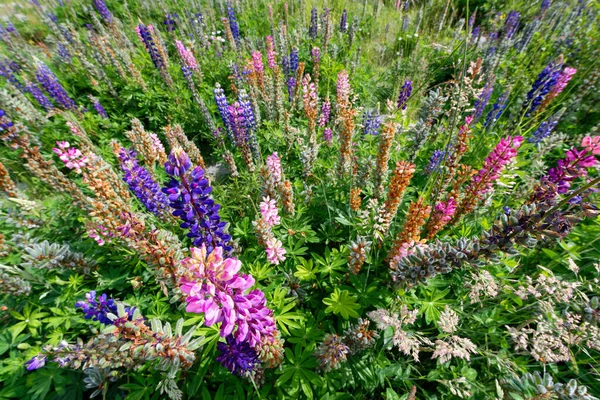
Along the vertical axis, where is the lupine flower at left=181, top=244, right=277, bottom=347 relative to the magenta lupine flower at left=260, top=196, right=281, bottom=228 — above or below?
above

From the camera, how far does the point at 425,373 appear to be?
2273mm

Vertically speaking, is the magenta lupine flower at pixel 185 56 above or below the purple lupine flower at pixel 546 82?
above

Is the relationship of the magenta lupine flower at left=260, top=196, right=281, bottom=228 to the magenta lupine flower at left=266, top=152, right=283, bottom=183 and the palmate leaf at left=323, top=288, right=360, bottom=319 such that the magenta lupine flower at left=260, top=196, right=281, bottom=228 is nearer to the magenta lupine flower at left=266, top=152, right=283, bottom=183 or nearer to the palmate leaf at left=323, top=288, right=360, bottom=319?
the magenta lupine flower at left=266, top=152, right=283, bottom=183

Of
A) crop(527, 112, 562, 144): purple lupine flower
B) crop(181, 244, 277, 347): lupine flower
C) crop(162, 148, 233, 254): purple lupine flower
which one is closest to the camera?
crop(181, 244, 277, 347): lupine flower

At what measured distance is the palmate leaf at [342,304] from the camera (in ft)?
6.79

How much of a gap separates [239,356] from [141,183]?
1682mm

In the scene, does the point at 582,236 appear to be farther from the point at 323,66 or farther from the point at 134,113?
the point at 134,113

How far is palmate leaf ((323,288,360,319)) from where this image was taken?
6.79 ft

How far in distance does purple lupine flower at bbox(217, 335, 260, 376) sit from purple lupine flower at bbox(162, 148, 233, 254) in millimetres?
615

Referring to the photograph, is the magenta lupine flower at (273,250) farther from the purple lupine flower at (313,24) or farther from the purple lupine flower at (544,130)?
the purple lupine flower at (313,24)

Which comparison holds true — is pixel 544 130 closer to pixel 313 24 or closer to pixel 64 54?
pixel 313 24

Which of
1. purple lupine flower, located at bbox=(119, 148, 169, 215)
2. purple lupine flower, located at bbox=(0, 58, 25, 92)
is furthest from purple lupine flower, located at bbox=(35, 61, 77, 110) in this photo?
purple lupine flower, located at bbox=(119, 148, 169, 215)

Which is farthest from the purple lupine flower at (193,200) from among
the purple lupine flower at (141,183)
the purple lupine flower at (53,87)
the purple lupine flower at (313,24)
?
the purple lupine flower at (313,24)

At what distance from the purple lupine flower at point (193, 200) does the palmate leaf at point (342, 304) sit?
1.02m
